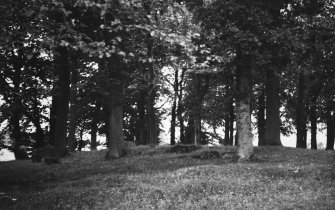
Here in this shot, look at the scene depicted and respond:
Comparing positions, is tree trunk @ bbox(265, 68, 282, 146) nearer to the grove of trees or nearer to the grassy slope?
the grove of trees

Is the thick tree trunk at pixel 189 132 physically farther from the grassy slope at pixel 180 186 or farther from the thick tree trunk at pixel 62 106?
the grassy slope at pixel 180 186

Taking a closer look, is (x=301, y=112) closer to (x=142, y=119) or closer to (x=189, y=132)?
(x=189, y=132)

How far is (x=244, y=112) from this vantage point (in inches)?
921

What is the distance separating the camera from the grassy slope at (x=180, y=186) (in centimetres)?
1395

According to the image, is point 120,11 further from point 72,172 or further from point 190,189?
point 72,172

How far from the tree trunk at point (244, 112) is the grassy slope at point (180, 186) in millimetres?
833

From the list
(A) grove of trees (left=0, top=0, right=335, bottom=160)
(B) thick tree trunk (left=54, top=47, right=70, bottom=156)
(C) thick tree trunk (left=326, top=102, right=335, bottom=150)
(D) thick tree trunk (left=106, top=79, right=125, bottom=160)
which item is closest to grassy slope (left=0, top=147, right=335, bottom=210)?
(D) thick tree trunk (left=106, top=79, right=125, bottom=160)

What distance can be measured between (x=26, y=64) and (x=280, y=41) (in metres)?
23.9

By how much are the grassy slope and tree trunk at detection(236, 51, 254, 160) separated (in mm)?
833

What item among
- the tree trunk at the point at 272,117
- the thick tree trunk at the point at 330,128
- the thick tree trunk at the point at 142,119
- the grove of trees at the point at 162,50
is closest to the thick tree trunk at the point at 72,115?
the grove of trees at the point at 162,50

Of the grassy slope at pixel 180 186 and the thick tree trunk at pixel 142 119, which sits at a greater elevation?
the thick tree trunk at pixel 142 119

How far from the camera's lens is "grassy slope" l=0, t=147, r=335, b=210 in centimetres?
1395

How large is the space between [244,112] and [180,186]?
864 centimetres

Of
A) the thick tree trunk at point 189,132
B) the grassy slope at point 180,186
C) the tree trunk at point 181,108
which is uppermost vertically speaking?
the tree trunk at point 181,108
